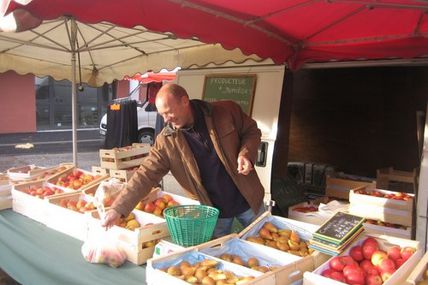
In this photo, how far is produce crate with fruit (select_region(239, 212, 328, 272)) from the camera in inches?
76.7

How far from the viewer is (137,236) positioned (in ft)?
7.47

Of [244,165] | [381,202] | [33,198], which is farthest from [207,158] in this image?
[381,202]

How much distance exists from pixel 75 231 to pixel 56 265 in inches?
17.3

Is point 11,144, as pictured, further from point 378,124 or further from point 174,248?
point 174,248

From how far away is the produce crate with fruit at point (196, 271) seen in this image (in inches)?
65.0

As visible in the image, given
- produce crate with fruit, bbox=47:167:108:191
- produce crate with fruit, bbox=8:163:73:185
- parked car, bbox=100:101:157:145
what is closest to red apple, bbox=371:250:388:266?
produce crate with fruit, bbox=47:167:108:191

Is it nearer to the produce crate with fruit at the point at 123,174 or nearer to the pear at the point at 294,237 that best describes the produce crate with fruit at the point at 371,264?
the pear at the point at 294,237

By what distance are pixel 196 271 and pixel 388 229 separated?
241 centimetres

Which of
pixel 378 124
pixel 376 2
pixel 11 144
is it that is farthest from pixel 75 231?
pixel 11 144

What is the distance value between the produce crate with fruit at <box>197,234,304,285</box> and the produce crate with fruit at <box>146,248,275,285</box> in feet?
0.25

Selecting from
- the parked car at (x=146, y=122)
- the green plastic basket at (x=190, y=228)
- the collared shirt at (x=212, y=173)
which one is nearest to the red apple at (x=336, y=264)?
the green plastic basket at (x=190, y=228)

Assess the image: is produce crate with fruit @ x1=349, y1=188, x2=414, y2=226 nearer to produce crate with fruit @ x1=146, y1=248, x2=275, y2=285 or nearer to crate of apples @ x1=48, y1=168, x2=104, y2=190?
produce crate with fruit @ x1=146, y1=248, x2=275, y2=285

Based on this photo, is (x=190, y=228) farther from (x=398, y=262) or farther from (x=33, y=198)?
(x=33, y=198)

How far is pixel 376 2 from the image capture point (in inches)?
104
